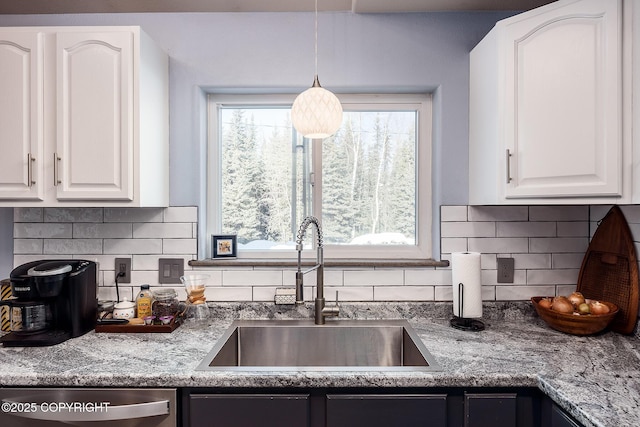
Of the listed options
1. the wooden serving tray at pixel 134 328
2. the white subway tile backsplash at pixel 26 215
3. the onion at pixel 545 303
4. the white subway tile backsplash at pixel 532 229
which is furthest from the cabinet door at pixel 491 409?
the white subway tile backsplash at pixel 26 215

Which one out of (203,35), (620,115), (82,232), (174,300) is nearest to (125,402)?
(174,300)

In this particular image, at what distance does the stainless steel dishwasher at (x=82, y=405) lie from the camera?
1.26 metres

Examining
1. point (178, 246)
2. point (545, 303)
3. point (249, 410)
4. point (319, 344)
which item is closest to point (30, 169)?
point (178, 246)

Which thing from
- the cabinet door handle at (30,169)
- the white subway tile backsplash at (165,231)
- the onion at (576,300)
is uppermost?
the cabinet door handle at (30,169)

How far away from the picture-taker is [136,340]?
1590 mm

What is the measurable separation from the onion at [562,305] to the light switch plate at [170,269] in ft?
5.40

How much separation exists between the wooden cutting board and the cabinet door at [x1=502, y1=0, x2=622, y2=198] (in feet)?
1.29

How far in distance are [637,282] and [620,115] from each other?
2.21 ft

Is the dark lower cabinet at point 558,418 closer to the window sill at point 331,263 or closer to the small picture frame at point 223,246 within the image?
the window sill at point 331,263

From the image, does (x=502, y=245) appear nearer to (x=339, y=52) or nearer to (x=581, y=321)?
(x=581, y=321)

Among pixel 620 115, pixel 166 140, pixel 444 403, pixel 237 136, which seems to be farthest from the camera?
pixel 237 136

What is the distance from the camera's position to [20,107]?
5.30ft

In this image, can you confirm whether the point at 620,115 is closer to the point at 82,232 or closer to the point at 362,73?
the point at 362,73

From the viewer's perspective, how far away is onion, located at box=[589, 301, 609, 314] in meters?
1.56
